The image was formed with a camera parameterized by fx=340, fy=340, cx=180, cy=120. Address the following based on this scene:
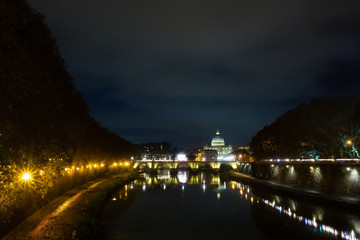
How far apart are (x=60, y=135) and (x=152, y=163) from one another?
395ft

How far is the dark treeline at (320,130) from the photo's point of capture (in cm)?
4928

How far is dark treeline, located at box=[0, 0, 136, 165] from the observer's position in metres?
13.2

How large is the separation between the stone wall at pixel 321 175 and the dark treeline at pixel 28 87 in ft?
112

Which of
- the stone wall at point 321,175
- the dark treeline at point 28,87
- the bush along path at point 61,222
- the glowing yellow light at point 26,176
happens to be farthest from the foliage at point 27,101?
the stone wall at point 321,175

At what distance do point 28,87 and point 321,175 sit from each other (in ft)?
146

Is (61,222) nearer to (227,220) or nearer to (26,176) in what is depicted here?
(26,176)

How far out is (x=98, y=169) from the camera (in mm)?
70250

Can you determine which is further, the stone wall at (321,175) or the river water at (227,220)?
the stone wall at (321,175)

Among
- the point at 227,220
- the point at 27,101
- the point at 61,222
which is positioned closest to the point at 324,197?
the point at 227,220

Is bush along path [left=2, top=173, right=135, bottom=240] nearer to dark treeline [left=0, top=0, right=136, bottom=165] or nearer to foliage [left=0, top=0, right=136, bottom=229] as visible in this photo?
foliage [left=0, top=0, right=136, bottom=229]

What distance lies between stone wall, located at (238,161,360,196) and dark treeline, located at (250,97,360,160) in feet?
13.3

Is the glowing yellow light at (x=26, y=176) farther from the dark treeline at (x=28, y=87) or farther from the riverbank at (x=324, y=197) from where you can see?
the riverbank at (x=324, y=197)

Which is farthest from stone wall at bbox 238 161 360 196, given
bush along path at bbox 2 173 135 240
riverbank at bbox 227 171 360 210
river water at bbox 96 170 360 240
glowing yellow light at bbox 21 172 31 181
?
glowing yellow light at bbox 21 172 31 181

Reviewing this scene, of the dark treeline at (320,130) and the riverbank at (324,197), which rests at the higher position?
the dark treeline at (320,130)
